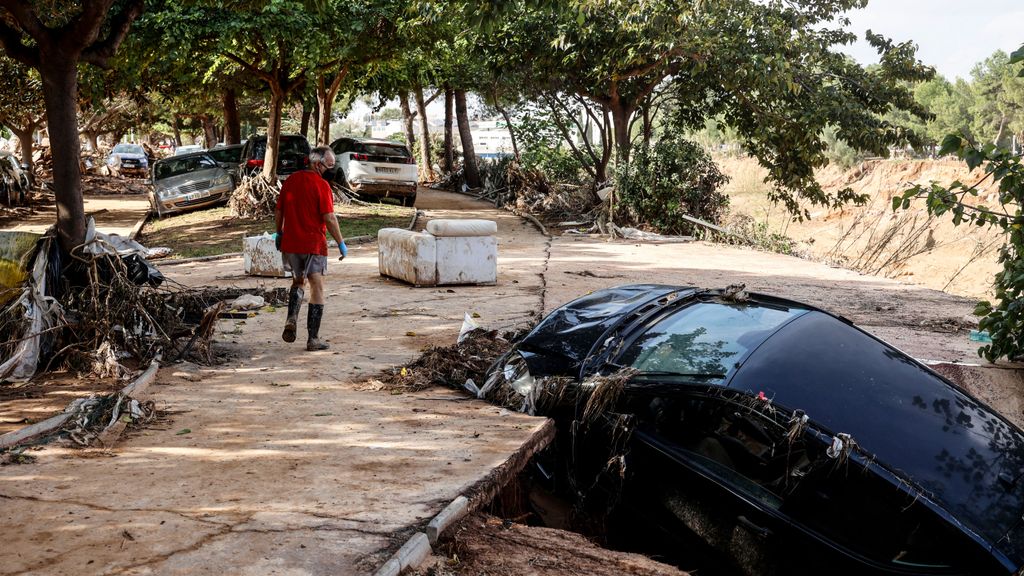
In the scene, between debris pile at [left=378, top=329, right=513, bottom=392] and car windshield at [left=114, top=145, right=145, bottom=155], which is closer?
debris pile at [left=378, top=329, right=513, bottom=392]

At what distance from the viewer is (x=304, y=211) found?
831 cm

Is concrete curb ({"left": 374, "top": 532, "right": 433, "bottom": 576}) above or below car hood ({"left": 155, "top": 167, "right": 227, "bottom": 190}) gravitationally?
below

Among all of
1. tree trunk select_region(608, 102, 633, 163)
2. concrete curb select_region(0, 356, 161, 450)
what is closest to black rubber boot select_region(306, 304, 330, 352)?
concrete curb select_region(0, 356, 161, 450)

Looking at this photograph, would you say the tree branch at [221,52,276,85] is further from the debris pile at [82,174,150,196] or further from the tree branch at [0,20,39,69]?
the debris pile at [82,174,150,196]

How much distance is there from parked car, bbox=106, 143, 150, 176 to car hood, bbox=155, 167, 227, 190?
22675 millimetres

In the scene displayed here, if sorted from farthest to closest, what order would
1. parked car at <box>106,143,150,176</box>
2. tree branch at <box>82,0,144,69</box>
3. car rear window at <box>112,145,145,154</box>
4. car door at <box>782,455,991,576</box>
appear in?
car rear window at <box>112,145,145,154</box>
parked car at <box>106,143,150,176</box>
tree branch at <box>82,0,144,69</box>
car door at <box>782,455,991,576</box>

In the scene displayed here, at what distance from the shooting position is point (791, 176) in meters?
18.5

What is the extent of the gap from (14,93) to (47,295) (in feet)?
67.2

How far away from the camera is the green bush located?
20.0 m

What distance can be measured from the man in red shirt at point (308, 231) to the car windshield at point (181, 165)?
16644 mm

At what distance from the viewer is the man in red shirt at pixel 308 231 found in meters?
8.31

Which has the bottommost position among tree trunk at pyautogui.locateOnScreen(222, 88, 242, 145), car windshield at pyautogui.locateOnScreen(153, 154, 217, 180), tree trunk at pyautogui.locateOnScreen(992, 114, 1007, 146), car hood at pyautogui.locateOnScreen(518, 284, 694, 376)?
car hood at pyautogui.locateOnScreen(518, 284, 694, 376)

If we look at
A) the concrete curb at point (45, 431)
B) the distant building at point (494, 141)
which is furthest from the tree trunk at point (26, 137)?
the concrete curb at point (45, 431)

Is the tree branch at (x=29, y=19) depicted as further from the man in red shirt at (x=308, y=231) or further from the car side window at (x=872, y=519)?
the car side window at (x=872, y=519)
